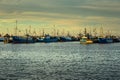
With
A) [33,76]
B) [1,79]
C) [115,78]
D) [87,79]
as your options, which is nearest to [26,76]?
[33,76]

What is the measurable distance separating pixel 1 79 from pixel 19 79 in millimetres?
2472

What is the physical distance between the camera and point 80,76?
188 ft

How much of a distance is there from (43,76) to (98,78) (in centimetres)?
806

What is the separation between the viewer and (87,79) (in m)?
53.7

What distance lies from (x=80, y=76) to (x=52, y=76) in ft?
13.7

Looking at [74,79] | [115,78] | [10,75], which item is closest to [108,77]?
[115,78]

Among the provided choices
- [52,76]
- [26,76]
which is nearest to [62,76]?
[52,76]

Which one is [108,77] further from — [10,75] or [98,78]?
[10,75]

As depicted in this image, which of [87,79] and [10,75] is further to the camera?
[10,75]

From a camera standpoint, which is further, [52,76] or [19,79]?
[52,76]

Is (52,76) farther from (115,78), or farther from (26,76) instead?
(115,78)

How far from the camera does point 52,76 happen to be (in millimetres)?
56812

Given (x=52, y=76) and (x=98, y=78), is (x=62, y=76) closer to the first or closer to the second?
(x=52, y=76)

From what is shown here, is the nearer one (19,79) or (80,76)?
(19,79)
